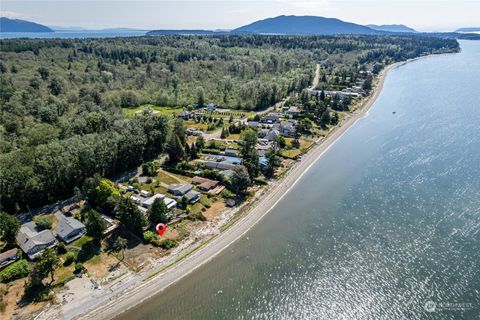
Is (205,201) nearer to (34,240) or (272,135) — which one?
(34,240)

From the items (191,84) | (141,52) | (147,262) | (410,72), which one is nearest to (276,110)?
(191,84)

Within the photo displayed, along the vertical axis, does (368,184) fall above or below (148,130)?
below

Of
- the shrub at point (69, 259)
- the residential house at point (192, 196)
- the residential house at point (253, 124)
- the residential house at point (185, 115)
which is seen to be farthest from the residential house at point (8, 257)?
the residential house at point (185, 115)

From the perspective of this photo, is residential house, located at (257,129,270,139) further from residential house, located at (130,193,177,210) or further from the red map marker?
the red map marker

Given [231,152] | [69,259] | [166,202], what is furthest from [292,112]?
[69,259]

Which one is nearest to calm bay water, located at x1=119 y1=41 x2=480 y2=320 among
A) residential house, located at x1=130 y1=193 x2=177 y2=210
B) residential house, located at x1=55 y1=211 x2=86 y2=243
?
residential house, located at x1=130 y1=193 x2=177 y2=210

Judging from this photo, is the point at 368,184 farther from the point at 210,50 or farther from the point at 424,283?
the point at 210,50
